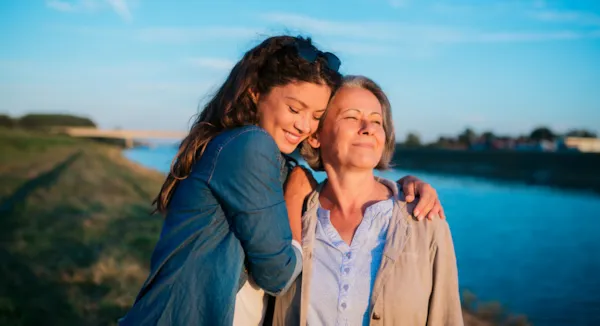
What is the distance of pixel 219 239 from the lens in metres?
2.10

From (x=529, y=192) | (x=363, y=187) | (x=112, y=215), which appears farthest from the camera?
(x=529, y=192)

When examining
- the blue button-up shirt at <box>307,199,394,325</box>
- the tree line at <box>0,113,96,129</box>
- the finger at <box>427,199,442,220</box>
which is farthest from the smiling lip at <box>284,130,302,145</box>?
the tree line at <box>0,113,96,129</box>

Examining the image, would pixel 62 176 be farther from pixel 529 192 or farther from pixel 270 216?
pixel 529 192

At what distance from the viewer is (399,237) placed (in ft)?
7.85

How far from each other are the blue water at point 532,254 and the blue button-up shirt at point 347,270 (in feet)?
1.71

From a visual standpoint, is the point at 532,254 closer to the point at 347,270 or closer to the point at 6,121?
the point at 347,270

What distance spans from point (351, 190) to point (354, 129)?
32 cm

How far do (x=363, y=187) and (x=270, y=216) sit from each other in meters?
0.73

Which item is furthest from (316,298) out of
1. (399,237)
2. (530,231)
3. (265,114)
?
(530,231)

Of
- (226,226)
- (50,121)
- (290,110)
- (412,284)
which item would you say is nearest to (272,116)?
(290,110)

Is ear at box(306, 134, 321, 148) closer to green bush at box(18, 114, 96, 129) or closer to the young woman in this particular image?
the young woman

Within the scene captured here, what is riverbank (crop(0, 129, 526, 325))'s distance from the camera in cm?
535

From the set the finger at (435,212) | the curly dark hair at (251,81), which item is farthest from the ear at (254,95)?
the finger at (435,212)

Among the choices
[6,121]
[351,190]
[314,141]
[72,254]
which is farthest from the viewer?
[6,121]
